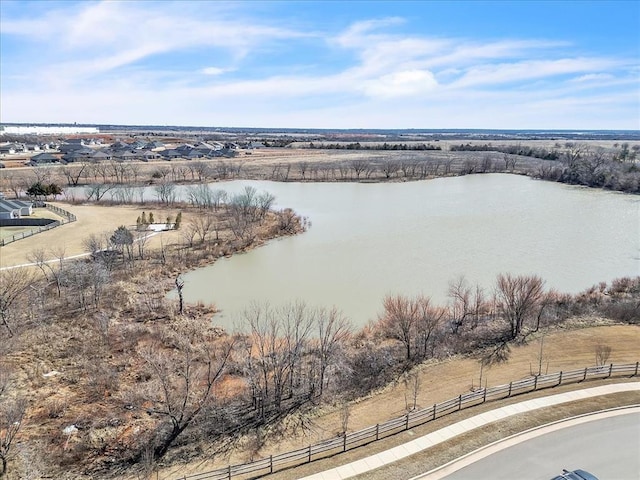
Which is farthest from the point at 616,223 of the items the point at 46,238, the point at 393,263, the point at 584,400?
the point at 46,238

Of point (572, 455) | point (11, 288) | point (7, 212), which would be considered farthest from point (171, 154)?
point (572, 455)

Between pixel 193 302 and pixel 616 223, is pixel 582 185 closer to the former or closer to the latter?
pixel 616 223

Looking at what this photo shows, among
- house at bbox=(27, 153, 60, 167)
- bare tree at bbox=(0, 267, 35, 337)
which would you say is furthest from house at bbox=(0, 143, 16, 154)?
bare tree at bbox=(0, 267, 35, 337)

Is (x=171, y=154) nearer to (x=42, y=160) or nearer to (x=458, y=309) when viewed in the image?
(x=42, y=160)

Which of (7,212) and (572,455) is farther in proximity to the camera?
(7,212)

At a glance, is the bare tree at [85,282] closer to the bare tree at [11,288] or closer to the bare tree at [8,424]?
the bare tree at [11,288]

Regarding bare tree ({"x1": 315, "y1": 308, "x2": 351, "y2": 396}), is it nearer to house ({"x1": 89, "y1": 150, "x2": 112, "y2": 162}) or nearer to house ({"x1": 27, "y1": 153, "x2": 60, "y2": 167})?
house ({"x1": 27, "y1": 153, "x2": 60, "y2": 167})
